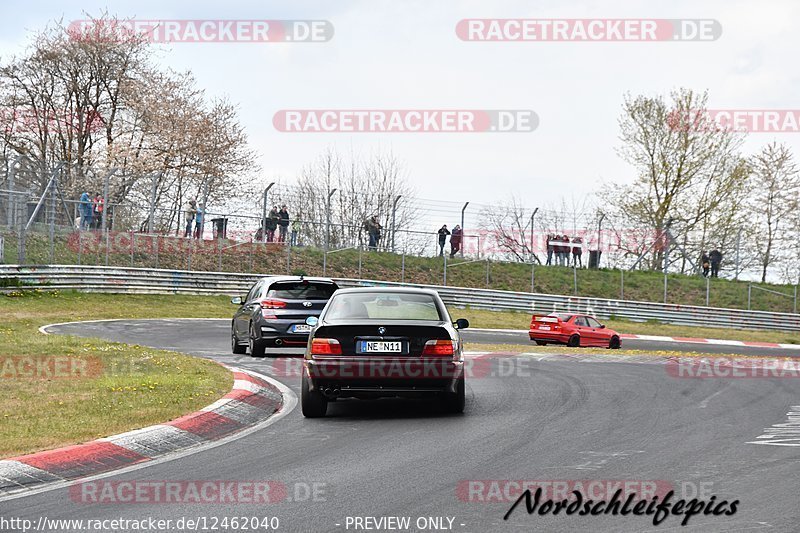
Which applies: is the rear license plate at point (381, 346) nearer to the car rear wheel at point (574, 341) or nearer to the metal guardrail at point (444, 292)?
the car rear wheel at point (574, 341)

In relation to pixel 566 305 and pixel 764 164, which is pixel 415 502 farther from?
pixel 764 164

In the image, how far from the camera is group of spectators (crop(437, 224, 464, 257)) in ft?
134

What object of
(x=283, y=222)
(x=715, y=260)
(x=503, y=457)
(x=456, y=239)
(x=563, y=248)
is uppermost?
(x=283, y=222)

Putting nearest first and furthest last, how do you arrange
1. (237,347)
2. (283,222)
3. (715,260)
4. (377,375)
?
(377,375) < (237,347) < (283,222) < (715,260)

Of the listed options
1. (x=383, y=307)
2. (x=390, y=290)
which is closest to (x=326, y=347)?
(x=383, y=307)

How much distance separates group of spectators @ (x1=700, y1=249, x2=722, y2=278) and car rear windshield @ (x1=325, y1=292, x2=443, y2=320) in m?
39.2

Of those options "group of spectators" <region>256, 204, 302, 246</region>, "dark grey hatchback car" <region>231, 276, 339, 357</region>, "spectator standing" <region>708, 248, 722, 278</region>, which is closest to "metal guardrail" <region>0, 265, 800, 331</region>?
"group of spectators" <region>256, 204, 302, 246</region>

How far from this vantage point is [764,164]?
6000cm

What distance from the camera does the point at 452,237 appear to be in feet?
136

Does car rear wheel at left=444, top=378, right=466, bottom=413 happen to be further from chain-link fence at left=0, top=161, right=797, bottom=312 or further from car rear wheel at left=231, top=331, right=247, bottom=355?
chain-link fence at left=0, top=161, right=797, bottom=312

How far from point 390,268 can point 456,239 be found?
2.89 meters

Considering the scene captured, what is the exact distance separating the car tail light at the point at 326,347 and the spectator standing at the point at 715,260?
4064 cm

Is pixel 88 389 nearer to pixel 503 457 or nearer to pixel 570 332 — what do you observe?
pixel 503 457

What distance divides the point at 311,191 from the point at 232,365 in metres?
22.6
